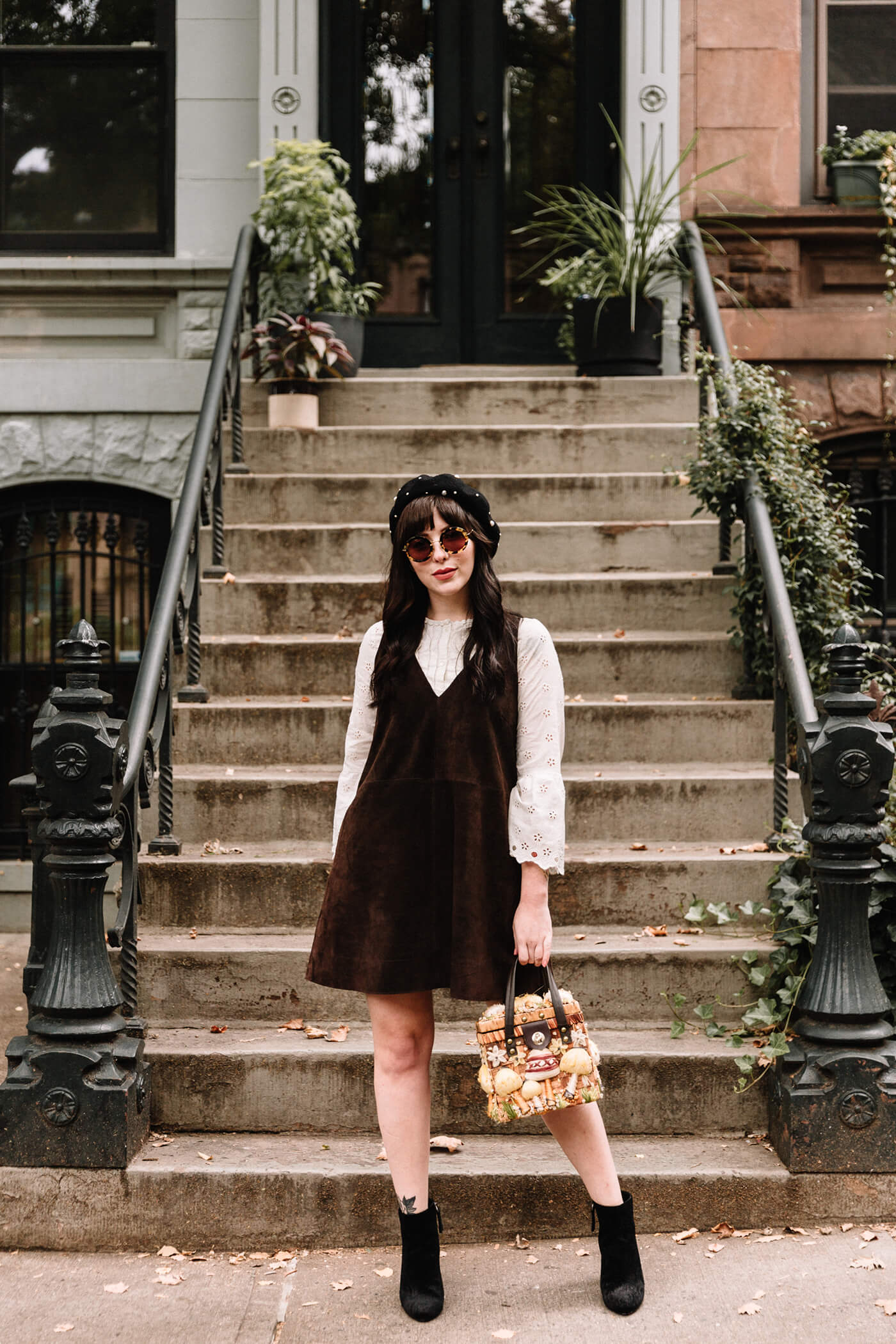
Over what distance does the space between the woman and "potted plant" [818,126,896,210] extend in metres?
5.46

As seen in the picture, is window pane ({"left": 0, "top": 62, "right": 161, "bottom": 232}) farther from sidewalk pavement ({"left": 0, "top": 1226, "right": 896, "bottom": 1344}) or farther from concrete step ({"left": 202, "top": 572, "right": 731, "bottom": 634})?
sidewalk pavement ({"left": 0, "top": 1226, "right": 896, "bottom": 1344})

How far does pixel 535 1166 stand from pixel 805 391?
5.23 metres

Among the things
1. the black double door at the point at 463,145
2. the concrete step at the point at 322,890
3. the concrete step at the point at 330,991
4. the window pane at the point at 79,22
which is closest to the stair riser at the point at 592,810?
the concrete step at the point at 322,890

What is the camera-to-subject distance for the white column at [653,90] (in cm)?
740

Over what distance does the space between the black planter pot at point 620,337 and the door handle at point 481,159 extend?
1.47 meters

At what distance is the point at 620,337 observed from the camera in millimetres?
6969

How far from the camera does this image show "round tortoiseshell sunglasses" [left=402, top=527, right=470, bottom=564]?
119 inches

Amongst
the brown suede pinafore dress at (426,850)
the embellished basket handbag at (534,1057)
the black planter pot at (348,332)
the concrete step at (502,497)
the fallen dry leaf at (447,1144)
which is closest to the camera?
the embellished basket handbag at (534,1057)

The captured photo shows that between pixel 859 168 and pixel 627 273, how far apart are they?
174cm

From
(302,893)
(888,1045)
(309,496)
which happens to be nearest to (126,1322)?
(302,893)

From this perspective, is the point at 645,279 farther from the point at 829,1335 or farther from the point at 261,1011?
the point at 829,1335

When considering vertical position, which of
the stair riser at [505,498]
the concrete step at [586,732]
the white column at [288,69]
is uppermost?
the white column at [288,69]

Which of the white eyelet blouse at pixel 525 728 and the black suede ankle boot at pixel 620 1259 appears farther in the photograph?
the black suede ankle boot at pixel 620 1259

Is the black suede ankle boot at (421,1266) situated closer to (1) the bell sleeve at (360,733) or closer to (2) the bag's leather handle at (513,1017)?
(2) the bag's leather handle at (513,1017)
